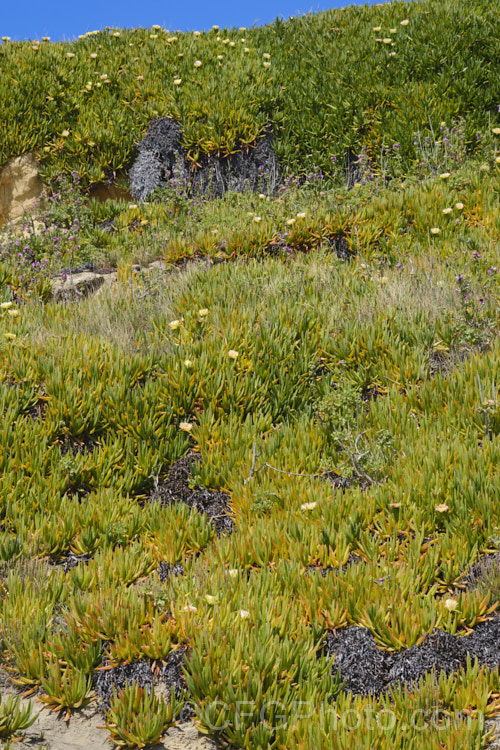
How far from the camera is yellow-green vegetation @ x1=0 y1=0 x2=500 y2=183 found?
1005cm

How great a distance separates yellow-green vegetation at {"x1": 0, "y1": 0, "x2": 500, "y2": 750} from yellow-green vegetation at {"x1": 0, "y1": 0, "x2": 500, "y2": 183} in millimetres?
2183

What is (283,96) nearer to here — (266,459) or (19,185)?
(19,185)

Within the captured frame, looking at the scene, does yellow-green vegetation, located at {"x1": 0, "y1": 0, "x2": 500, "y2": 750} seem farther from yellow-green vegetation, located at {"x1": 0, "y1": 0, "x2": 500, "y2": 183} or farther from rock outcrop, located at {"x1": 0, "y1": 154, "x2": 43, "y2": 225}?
rock outcrop, located at {"x1": 0, "y1": 154, "x2": 43, "y2": 225}

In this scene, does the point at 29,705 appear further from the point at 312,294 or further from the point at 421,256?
the point at 421,256

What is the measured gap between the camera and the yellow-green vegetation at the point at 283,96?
10.1m

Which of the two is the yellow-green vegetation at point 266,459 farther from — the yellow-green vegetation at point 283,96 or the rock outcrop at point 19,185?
the rock outcrop at point 19,185

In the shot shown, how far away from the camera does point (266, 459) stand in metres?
4.43

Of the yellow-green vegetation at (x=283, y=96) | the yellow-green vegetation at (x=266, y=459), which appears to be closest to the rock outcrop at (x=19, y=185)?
the yellow-green vegetation at (x=283, y=96)

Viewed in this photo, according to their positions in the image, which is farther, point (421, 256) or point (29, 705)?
point (421, 256)

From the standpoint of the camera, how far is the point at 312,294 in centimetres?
617

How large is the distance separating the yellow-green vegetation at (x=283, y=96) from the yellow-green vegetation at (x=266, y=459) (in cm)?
218

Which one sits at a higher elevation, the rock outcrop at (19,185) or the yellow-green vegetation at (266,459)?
the rock outcrop at (19,185)

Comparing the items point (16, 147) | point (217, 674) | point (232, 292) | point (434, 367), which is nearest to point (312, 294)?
point (232, 292)

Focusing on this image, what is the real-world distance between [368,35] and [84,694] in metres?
11.4
